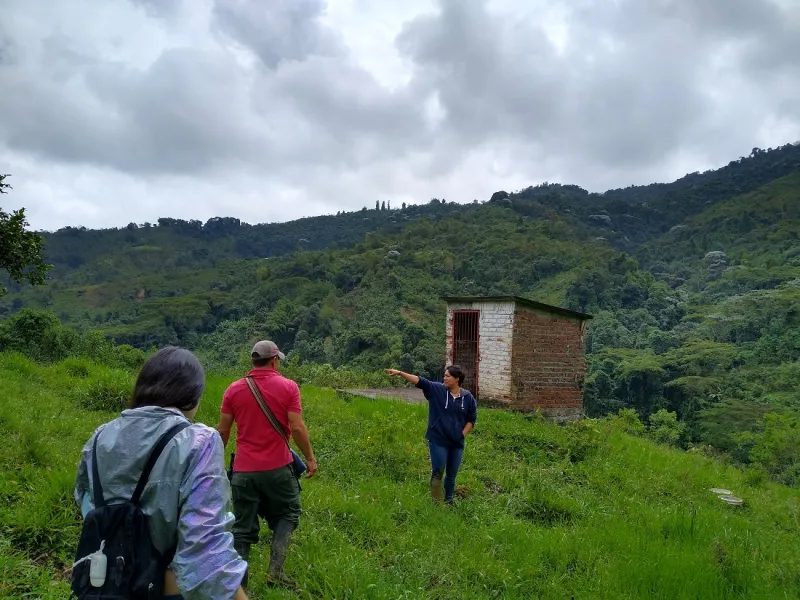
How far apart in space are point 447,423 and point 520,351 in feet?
19.5

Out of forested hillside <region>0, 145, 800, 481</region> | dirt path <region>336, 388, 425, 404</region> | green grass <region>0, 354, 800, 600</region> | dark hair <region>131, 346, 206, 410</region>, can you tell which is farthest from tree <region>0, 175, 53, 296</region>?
forested hillside <region>0, 145, 800, 481</region>

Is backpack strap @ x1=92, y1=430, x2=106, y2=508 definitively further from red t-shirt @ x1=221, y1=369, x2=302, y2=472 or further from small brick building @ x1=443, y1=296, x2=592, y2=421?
small brick building @ x1=443, y1=296, x2=592, y2=421

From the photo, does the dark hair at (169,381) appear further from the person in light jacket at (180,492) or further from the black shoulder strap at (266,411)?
the black shoulder strap at (266,411)

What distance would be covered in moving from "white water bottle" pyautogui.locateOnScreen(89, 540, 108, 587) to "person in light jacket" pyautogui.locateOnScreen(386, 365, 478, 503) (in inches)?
143

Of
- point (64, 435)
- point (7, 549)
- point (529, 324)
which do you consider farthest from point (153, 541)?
point (529, 324)

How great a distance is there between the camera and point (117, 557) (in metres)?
1.57

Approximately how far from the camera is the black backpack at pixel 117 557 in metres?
1.57

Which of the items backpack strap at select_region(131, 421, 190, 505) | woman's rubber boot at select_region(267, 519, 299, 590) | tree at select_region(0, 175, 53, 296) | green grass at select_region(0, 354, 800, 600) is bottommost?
green grass at select_region(0, 354, 800, 600)

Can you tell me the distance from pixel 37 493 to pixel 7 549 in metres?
0.72

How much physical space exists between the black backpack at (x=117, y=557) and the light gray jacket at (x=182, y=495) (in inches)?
1.5

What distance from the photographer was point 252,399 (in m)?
3.27

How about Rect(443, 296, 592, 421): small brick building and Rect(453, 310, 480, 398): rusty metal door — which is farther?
Rect(453, 310, 480, 398): rusty metal door

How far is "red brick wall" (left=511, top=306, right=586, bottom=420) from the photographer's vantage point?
10797 millimetres

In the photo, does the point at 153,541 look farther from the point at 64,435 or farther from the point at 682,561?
the point at 64,435
